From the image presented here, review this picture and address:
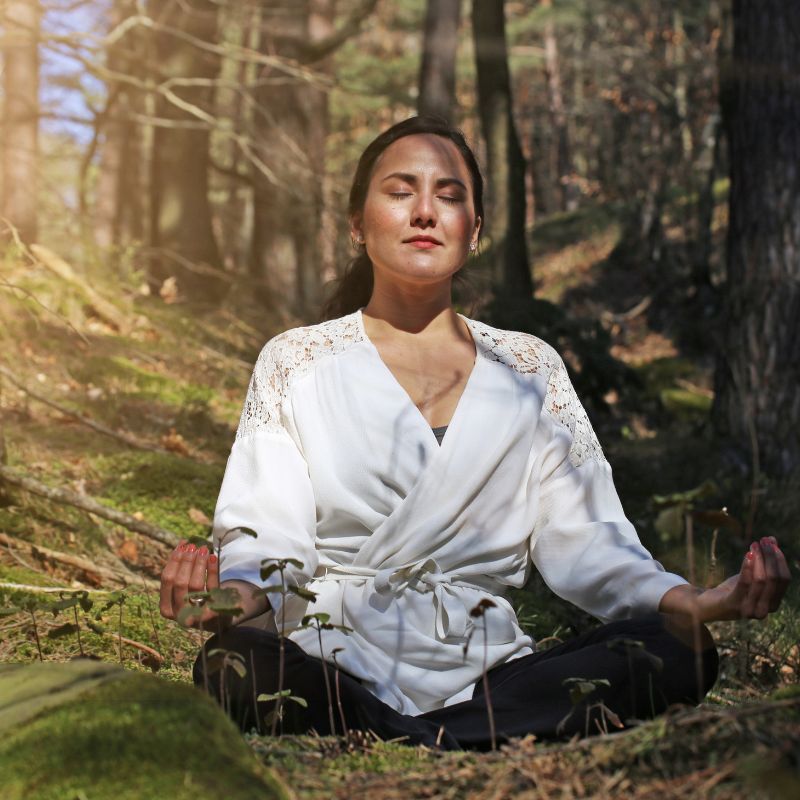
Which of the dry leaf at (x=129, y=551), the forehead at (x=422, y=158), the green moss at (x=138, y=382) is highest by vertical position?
the forehead at (x=422, y=158)

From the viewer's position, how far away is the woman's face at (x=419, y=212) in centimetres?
337

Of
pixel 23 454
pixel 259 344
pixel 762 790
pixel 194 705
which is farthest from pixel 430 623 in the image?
pixel 259 344

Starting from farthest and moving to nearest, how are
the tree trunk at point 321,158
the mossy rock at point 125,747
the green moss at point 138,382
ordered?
the tree trunk at point 321,158 → the green moss at point 138,382 → the mossy rock at point 125,747

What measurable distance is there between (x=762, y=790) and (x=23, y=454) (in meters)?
4.53

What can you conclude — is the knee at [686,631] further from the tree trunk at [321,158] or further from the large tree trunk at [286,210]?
the large tree trunk at [286,210]

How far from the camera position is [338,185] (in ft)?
34.3

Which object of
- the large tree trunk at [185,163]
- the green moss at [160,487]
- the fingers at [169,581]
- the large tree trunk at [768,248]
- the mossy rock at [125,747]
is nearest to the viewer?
the mossy rock at [125,747]

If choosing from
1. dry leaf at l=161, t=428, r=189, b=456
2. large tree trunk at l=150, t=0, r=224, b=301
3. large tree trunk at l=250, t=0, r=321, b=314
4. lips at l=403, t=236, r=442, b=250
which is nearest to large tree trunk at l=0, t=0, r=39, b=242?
large tree trunk at l=150, t=0, r=224, b=301

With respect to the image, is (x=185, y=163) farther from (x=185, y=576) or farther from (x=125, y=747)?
(x=125, y=747)

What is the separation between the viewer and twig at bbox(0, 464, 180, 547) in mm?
4305

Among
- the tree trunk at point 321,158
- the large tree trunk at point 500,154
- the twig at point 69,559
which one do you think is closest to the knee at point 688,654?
the twig at point 69,559

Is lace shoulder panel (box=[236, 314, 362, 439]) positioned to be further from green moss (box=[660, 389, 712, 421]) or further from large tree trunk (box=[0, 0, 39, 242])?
green moss (box=[660, 389, 712, 421])

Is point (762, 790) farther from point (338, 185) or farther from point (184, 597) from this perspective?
point (338, 185)

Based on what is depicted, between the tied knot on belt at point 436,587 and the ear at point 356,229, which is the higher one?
the ear at point 356,229
